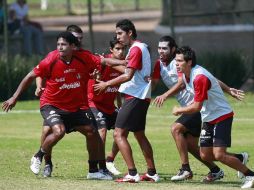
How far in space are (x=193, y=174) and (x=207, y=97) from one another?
224 centimetres

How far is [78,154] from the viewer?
706 inches

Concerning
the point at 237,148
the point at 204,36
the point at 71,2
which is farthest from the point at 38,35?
the point at 71,2

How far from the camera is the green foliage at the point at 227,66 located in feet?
93.3

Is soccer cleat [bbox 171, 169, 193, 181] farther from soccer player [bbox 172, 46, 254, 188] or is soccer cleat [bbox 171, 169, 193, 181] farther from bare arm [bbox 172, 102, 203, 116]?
bare arm [bbox 172, 102, 203, 116]

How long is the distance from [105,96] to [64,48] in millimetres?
1908

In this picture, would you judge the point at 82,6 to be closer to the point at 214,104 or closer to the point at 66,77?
the point at 66,77

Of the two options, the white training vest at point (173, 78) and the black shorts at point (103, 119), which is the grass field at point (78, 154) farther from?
the white training vest at point (173, 78)

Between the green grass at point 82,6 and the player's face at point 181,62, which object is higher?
the player's face at point 181,62

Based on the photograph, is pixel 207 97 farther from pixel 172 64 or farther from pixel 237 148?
pixel 237 148

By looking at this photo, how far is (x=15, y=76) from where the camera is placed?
1056 inches

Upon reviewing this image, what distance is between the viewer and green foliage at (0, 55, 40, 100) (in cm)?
2655

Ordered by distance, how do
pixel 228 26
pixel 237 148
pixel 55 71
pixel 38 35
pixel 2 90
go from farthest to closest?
1. pixel 228 26
2. pixel 38 35
3. pixel 2 90
4. pixel 237 148
5. pixel 55 71

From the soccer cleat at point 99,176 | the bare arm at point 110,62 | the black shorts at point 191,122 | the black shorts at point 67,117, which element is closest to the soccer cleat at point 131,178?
the soccer cleat at point 99,176

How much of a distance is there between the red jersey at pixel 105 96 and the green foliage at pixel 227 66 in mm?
12476
